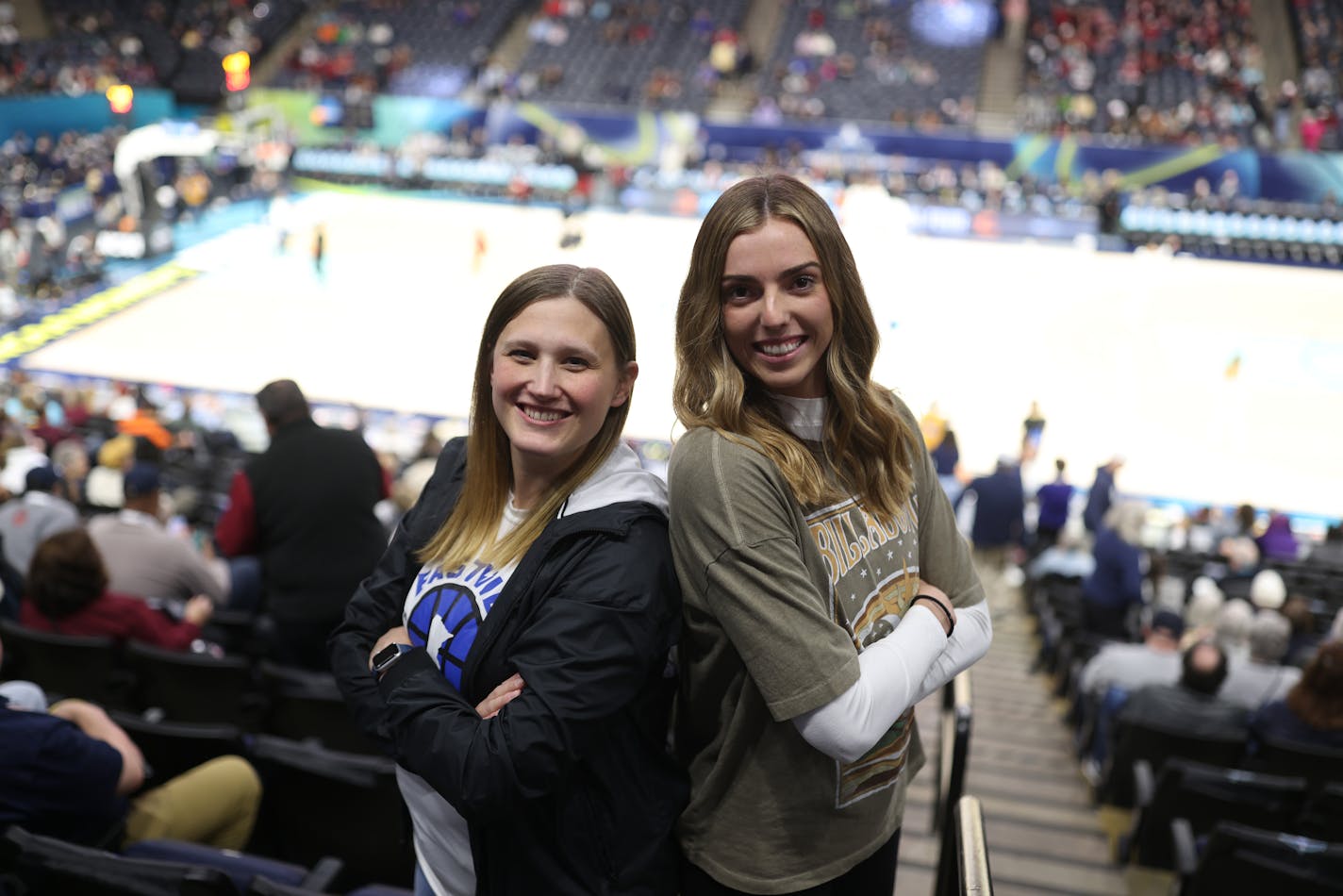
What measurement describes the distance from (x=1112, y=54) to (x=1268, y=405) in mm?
16439

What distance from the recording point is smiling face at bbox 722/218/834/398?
2035 millimetres

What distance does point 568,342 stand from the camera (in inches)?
81.6

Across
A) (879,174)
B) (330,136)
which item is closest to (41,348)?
(330,136)

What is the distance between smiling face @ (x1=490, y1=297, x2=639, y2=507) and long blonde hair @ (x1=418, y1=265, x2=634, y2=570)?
0.09 ft

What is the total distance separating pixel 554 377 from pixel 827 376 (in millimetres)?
518

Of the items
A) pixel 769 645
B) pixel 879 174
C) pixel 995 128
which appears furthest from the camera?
pixel 995 128

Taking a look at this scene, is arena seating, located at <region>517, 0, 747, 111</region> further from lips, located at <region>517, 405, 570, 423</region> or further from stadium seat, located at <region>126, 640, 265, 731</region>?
lips, located at <region>517, 405, 570, 423</region>

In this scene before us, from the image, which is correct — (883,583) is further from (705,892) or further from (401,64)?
(401,64)

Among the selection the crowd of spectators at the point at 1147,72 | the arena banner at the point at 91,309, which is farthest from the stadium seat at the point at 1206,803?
the crowd of spectators at the point at 1147,72

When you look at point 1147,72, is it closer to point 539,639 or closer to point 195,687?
point 195,687

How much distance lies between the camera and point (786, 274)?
6.72ft

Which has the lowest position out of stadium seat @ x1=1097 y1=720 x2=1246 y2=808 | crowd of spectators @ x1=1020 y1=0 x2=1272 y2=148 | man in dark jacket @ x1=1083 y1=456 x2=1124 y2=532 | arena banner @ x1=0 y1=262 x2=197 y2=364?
stadium seat @ x1=1097 y1=720 x2=1246 y2=808

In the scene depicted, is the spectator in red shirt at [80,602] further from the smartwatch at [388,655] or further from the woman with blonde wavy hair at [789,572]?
the woman with blonde wavy hair at [789,572]

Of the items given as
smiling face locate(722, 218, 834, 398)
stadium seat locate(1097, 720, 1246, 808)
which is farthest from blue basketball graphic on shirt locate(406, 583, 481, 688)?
stadium seat locate(1097, 720, 1246, 808)
